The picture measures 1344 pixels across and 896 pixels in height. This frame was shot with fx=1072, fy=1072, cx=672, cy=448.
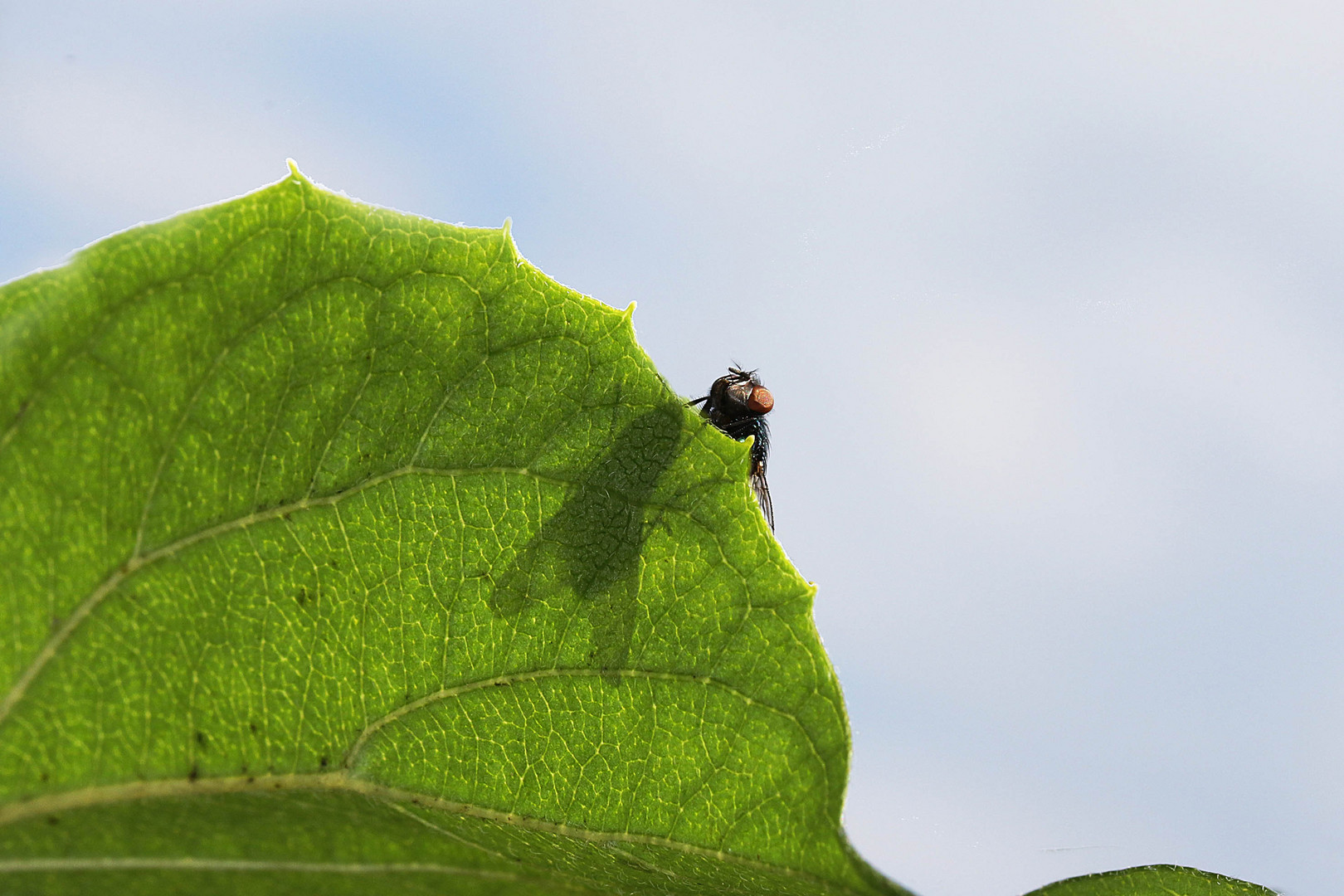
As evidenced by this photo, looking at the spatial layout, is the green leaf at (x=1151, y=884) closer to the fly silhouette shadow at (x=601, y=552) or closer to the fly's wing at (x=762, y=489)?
the fly silhouette shadow at (x=601, y=552)

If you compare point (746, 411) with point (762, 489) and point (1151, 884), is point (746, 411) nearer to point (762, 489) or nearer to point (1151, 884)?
point (762, 489)

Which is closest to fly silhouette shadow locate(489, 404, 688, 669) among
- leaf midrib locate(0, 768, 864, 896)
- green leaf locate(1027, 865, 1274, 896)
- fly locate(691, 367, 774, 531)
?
leaf midrib locate(0, 768, 864, 896)

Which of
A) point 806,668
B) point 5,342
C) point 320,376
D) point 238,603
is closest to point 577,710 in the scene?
point 806,668

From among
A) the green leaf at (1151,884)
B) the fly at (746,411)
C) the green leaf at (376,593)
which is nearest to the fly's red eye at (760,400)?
the fly at (746,411)

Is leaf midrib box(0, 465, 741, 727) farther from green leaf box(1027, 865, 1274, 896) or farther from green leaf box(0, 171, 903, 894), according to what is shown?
green leaf box(1027, 865, 1274, 896)

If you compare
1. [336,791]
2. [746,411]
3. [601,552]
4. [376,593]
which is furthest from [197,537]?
[746,411]

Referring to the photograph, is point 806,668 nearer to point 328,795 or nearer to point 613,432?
point 613,432

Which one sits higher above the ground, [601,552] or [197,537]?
[601,552]
